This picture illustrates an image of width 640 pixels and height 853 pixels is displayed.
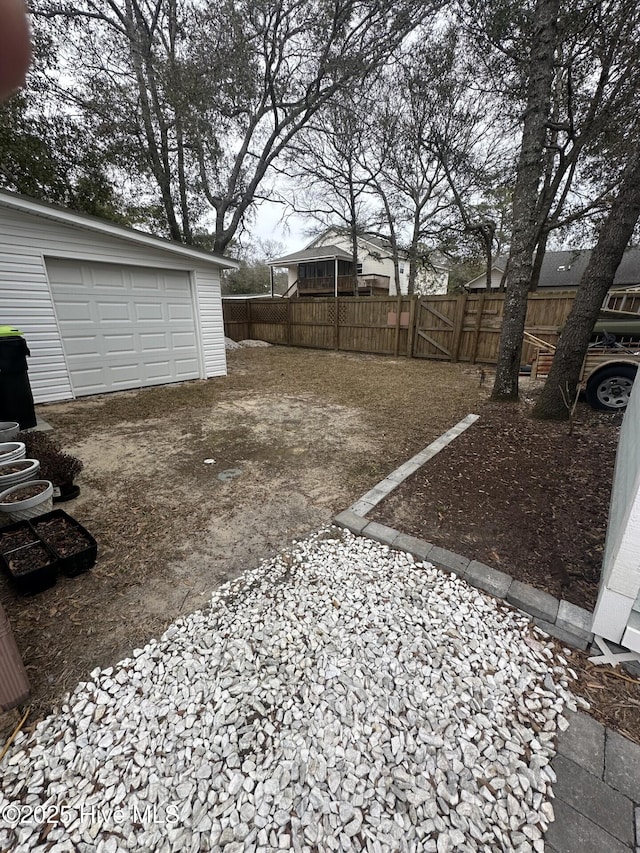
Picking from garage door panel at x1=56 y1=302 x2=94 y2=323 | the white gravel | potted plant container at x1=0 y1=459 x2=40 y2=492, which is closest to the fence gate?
garage door panel at x1=56 y1=302 x2=94 y2=323

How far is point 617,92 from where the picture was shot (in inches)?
246

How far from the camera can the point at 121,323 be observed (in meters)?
6.21

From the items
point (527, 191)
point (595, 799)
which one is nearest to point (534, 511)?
point (595, 799)

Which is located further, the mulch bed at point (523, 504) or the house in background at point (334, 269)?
the house in background at point (334, 269)

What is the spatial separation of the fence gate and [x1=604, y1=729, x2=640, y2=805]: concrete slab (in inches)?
357

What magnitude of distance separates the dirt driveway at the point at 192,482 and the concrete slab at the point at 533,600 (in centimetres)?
129

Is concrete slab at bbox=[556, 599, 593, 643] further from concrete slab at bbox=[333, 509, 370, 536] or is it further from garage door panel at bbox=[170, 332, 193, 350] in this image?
garage door panel at bbox=[170, 332, 193, 350]

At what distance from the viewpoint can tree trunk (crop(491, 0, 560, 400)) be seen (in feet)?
14.1

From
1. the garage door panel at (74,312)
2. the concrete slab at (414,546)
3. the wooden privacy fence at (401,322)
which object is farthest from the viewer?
the wooden privacy fence at (401,322)

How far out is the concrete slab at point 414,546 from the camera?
2.27 m

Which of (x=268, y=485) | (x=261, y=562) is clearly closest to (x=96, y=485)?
(x=268, y=485)

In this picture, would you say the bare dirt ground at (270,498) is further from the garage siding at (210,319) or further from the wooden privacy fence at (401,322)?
the wooden privacy fence at (401,322)

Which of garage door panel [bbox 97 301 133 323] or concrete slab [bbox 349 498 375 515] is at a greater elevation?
garage door panel [bbox 97 301 133 323]

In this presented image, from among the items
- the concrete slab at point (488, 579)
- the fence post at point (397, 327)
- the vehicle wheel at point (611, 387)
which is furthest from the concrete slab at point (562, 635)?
the fence post at point (397, 327)
